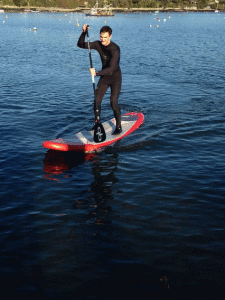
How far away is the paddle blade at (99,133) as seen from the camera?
1013cm

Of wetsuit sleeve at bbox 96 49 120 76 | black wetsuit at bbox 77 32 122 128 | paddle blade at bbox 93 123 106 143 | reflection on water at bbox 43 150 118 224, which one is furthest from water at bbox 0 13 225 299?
wetsuit sleeve at bbox 96 49 120 76

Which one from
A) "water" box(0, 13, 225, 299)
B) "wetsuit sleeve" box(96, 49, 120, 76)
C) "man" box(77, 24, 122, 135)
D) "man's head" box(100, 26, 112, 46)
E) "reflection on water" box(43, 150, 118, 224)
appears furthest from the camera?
"wetsuit sleeve" box(96, 49, 120, 76)

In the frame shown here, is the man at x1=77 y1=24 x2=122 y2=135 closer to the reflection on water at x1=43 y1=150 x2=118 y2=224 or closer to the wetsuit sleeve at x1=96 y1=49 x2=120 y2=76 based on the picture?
the wetsuit sleeve at x1=96 y1=49 x2=120 y2=76

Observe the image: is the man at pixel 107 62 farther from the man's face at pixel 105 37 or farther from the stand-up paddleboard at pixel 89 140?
the stand-up paddleboard at pixel 89 140

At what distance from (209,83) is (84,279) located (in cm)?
1814

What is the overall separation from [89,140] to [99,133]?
49 cm

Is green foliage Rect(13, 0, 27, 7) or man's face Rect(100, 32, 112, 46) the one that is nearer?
A: man's face Rect(100, 32, 112, 46)

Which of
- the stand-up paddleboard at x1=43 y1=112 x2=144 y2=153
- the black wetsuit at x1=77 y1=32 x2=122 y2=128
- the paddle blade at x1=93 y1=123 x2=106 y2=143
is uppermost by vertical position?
the black wetsuit at x1=77 y1=32 x2=122 y2=128

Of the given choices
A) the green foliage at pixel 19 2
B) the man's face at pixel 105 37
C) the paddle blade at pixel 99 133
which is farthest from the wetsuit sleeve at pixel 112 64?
the green foliage at pixel 19 2

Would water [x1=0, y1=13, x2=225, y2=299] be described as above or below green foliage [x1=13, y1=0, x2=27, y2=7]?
below

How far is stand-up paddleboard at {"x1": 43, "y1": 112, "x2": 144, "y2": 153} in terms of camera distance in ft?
31.8

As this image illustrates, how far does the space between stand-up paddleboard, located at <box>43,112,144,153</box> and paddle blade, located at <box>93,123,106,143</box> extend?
164 millimetres

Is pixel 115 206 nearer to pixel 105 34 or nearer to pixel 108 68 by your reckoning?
pixel 108 68

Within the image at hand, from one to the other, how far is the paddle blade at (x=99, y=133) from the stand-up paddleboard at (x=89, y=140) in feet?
0.54
